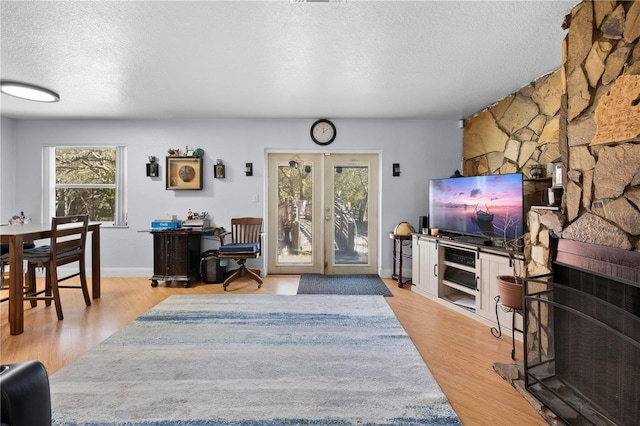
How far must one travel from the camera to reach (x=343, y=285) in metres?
3.91

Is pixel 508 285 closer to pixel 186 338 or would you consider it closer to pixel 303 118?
pixel 186 338

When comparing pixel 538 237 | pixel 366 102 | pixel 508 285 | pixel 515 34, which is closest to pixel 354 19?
pixel 515 34

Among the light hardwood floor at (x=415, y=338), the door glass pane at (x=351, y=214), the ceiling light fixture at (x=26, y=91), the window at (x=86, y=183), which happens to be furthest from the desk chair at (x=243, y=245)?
the ceiling light fixture at (x=26, y=91)

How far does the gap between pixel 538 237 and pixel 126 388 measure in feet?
8.93

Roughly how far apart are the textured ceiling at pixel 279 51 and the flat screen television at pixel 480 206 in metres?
1.00

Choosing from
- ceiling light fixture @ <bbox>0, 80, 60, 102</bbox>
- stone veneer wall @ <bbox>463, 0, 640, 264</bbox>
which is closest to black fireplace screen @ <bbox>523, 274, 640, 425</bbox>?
stone veneer wall @ <bbox>463, 0, 640, 264</bbox>

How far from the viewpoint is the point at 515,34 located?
2145 mm

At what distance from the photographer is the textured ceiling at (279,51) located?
1.90 m

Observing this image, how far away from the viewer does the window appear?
4426 mm

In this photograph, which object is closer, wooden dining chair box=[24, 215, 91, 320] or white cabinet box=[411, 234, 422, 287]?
wooden dining chair box=[24, 215, 91, 320]

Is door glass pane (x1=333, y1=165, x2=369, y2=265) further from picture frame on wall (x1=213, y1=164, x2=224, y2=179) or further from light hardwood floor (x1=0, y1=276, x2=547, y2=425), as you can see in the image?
picture frame on wall (x1=213, y1=164, x2=224, y2=179)

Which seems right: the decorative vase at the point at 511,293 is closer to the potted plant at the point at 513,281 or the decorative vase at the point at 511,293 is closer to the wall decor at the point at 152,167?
the potted plant at the point at 513,281

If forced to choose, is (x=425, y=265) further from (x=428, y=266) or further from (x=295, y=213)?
(x=295, y=213)

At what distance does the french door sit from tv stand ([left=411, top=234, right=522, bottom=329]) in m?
0.98
